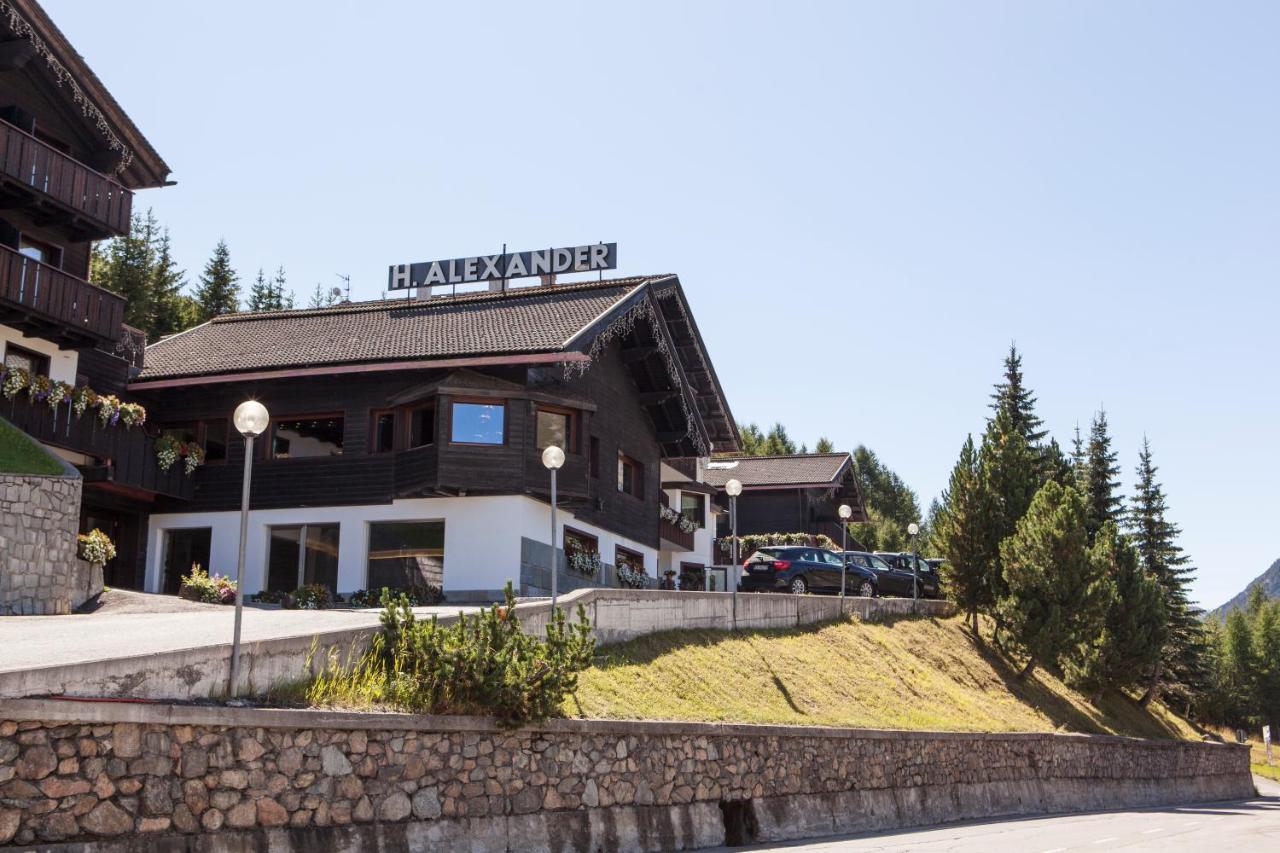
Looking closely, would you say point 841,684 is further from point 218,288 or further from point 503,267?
point 218,288

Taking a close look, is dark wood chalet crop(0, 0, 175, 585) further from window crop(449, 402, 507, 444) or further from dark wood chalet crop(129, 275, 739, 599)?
window crop(449, 402, 507, 444)

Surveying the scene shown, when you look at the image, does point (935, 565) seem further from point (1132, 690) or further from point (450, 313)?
point (450, 313)

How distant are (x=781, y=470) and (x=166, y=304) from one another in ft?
99.3

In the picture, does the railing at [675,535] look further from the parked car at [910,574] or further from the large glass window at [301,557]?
the large glass window at [301,557]

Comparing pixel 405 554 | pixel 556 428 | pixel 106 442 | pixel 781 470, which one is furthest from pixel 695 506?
pixel 106 442

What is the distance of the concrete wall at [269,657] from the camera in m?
11.7

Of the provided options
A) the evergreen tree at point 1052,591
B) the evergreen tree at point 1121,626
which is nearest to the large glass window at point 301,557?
the evergreen tree at point 1052,591

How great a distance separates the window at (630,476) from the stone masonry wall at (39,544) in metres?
15.1

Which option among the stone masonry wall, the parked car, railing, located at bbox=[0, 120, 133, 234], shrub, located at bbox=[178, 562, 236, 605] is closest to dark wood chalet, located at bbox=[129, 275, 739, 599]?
shrub, located at bbox=[178, 562, 236, 605]

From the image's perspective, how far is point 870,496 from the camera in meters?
118

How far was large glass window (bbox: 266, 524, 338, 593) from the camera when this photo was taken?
99.7ft

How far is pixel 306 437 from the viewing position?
3194cm

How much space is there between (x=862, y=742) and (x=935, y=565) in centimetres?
2127

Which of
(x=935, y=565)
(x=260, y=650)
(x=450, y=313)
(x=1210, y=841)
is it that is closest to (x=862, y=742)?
(x=1210, y=841)
